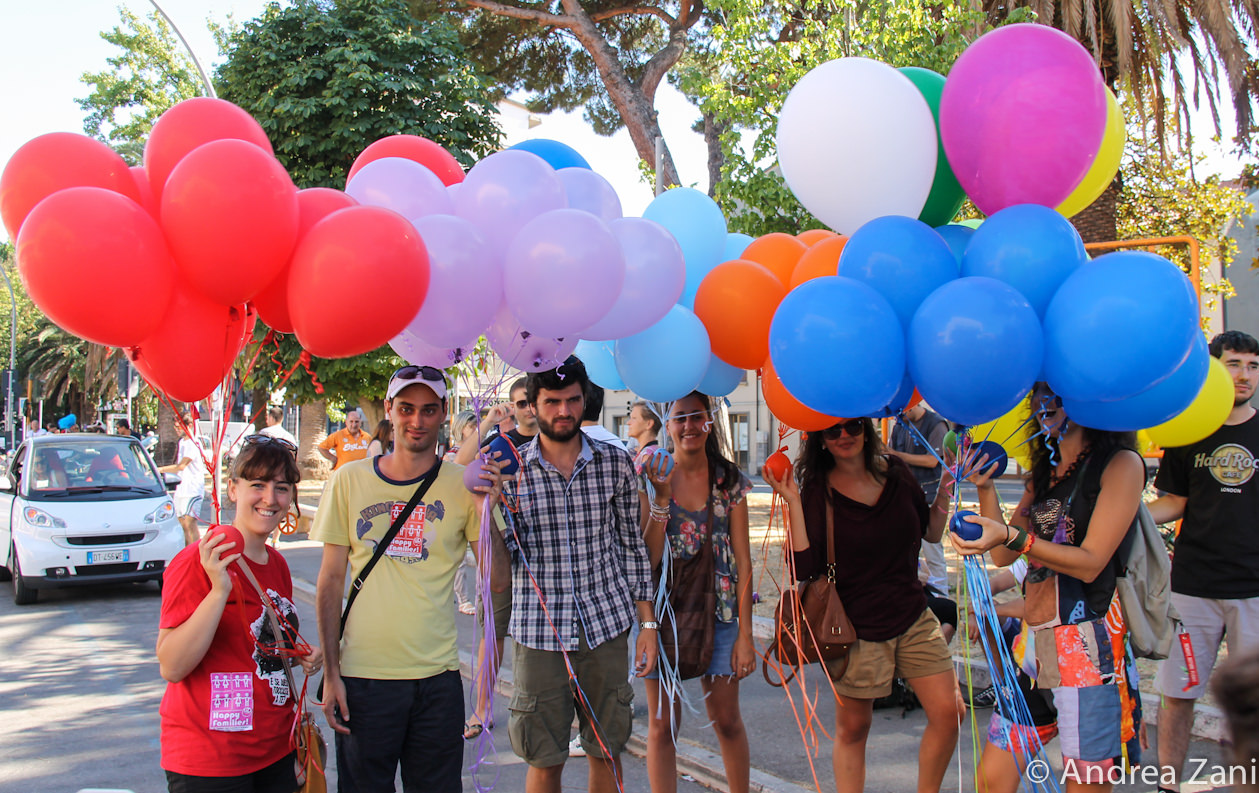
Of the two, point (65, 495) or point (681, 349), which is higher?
point (681, 349)

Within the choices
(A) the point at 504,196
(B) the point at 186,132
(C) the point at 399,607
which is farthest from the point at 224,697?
(A) the point at 504,196

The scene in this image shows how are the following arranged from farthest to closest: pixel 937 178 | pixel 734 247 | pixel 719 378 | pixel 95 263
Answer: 1. pixel 734 247
2. pixel 719 378
3. pixel 937 178
4. pixel 95 263

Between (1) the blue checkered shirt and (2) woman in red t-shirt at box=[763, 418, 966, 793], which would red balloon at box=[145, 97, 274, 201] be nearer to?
(1) the blue checkered shirt

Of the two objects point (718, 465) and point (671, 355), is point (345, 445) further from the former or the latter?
point (671, 355)

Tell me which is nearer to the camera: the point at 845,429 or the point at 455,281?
the point at 455,281

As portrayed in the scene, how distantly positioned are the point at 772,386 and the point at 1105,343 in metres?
1.14

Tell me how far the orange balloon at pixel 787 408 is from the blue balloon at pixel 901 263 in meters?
0.58

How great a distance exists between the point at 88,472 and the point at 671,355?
8.61 metres

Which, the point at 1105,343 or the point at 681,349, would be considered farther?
the point at 681,349

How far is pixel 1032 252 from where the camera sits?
2.55 metres

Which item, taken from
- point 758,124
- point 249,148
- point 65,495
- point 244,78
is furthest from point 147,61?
point 249,148

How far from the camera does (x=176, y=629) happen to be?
8.00 ft

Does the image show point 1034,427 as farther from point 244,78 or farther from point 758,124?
point 244,78

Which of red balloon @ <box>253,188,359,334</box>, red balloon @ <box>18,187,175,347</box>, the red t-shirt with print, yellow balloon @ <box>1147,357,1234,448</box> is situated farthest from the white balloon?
the red t-shirt with print
